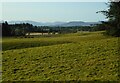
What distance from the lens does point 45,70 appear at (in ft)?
55.1

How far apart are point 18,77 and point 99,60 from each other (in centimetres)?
544

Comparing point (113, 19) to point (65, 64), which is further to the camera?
point (113, 19)

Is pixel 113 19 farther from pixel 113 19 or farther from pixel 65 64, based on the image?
pixel 65 64

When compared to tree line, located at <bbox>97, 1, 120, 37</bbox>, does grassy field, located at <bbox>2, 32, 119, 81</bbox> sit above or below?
below

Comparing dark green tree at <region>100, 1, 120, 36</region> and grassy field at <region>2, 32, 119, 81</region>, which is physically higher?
dark green tree at <region>100, 1, 120, 36</region>

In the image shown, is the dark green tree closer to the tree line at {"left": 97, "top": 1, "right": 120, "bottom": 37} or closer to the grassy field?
the tree line at {"left": 97, "top": 1, "right": 120, "bottom": 37}

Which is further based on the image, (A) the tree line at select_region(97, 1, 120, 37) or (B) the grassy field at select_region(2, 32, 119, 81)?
(A) the tree line at select_region(97, 1, 120, 37)

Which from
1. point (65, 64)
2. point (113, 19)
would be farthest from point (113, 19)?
point (65, 64)

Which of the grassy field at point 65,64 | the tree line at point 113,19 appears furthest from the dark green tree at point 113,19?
the grassy field at point 65,64

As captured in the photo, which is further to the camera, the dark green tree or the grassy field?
the dark green tree

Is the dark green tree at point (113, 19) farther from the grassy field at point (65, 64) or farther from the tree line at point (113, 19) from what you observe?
the grassy field at point (65, 64)

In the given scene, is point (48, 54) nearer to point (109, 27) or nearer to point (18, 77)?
point (18, 77)

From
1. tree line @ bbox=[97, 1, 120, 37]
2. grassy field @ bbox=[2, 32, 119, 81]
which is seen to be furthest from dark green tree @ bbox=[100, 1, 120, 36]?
grassy field @ bbox=[2, 32, 119, 81]

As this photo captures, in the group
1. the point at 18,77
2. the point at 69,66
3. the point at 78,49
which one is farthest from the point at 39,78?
the point at 78,49
